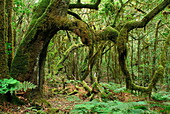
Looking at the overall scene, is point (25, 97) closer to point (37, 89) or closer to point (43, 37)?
point (37, 89)

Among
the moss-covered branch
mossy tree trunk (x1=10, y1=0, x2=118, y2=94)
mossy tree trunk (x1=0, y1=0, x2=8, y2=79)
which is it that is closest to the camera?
mossy tree trunk (x1=0, y1=0, x2=8, y2=79)

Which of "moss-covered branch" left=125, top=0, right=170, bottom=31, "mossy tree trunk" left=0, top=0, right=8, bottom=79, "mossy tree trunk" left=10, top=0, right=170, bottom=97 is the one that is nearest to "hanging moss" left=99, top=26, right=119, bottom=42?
"mossy tree trunk" left=10, top=0, right=170, bottom=97

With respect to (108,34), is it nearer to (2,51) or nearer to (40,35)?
(40,35)

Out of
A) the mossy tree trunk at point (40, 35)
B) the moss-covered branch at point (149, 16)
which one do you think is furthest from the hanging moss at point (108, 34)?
the moss-covered branch at point (149, 16)

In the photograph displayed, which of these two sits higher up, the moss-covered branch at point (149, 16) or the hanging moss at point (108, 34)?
the moss-covered branch at point (149, 16)

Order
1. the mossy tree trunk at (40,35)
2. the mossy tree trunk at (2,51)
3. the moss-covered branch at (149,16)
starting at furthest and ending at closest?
the moss-covered branch at (149,16) < the mossy tree trunk at (40,35) < the mossy tree trunk at (2,51)

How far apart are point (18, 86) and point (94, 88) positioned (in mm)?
5156

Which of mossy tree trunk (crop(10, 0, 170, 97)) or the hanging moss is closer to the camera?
mossy tree trunk (crop(10, 0, 170, 97))

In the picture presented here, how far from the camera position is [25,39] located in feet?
17.3

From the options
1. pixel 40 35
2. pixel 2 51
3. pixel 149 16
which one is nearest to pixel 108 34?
pixel 149 16

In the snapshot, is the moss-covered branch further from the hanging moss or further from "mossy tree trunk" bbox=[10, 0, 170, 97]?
"mossy tree trunk" bbox=[10, 0, 170, 97]

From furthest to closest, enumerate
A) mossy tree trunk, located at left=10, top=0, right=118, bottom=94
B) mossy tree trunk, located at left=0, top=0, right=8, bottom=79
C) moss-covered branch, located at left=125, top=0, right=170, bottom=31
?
1. moss-covered branch, located at left=125, top=0, right=170, bottom=31
2. mossy tree trunk, located at left=10, top=0, right=118, bottom=94
3. mossy tree trunk, located at left=0, top=0, right=8, bottom=79

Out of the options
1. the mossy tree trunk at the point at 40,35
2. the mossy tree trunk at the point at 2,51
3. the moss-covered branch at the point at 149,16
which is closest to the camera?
the mossy tree trunk at the point at 2,51

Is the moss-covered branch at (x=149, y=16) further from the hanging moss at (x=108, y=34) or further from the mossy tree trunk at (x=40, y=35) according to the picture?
the mossy tree trunk at (x=40, y=35)
